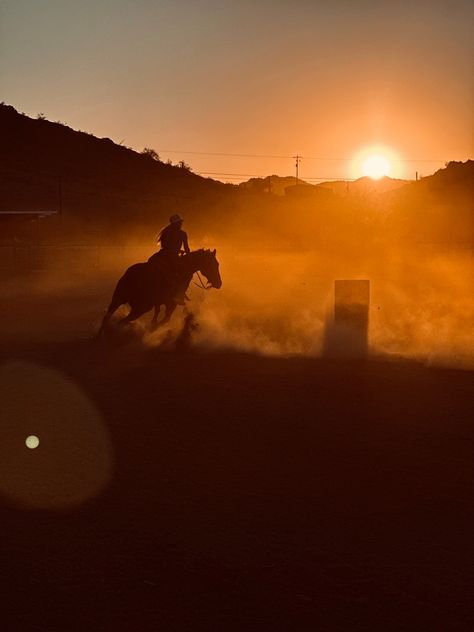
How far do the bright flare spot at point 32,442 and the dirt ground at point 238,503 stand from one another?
66 millimetres

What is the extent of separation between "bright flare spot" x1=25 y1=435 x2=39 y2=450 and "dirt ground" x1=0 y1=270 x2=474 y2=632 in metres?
0.07

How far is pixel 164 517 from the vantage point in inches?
234

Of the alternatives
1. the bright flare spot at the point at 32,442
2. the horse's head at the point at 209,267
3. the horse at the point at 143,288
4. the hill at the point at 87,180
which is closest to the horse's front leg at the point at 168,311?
the horse at the point at 143,288

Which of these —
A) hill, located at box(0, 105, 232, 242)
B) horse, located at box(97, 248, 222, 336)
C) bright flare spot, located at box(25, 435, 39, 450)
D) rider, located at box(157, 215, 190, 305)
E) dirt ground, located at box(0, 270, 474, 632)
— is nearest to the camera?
dirt ground, located at box(0, 270, 474, 632)

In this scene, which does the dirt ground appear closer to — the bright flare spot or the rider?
the bright flare spot

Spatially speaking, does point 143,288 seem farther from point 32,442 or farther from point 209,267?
point 32,442

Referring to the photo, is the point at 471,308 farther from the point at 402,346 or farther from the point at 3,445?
the point at 3,445

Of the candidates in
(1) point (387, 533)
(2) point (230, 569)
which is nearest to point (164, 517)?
(2) point (230, 569)

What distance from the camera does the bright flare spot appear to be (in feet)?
26.1

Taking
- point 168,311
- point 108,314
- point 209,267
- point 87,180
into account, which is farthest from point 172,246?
point 87,180

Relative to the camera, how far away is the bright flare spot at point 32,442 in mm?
7945

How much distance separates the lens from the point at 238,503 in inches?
247

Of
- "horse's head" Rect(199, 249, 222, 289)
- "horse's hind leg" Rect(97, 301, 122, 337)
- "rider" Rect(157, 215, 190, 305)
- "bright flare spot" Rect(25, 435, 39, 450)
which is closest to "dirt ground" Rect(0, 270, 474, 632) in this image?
"bright flare spot" Rect(25, 435, 39, 450)

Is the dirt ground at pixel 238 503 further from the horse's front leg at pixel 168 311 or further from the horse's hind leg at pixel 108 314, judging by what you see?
the horse's front leg at pixel 168 311
